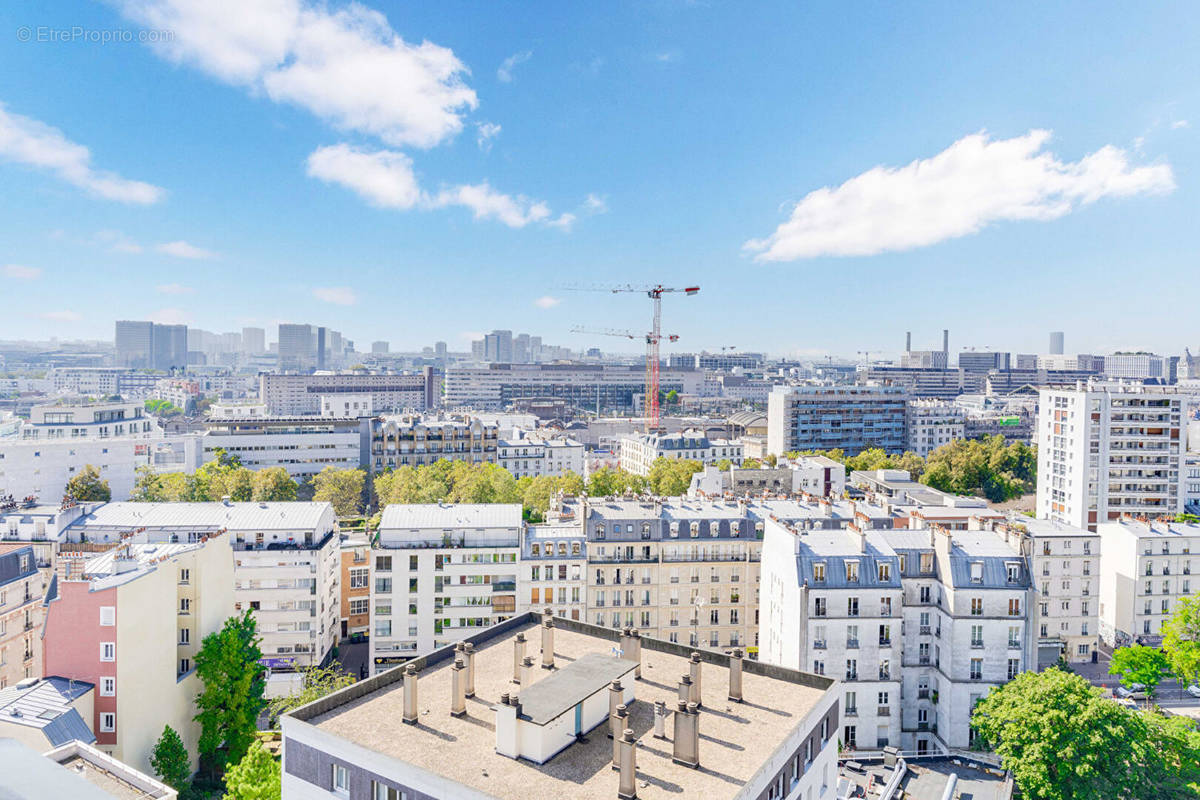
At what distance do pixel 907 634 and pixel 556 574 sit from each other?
19560 mm

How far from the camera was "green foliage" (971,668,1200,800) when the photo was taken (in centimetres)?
2948

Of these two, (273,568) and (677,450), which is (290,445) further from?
(273,568)

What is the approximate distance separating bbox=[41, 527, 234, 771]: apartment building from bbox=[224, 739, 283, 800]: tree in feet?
22.2

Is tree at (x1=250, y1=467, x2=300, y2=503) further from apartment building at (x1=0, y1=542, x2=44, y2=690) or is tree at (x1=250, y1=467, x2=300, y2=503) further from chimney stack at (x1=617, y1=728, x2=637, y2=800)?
chimney stack at (x1=617, y1=728, x2=637, y2=800)

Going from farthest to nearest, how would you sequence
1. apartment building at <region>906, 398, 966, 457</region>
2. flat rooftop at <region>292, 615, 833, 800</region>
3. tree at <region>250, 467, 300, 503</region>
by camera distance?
1. apartment building at <region>906, 398, 966, 457</region>
2. tree at <region>250, 467, 300, 503</region>
3. flat rooftop at <region>292, 615, 833, 800</region>

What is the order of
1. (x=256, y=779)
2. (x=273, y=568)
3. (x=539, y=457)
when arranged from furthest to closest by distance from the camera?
1. (x=539, y=457)
2. (x=273, y=568)
3. (x=256, y=779)

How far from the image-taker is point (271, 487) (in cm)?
7631

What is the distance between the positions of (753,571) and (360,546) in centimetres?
2678

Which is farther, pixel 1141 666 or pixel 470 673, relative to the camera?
pixel 1141 666

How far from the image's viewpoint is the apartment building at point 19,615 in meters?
35.1

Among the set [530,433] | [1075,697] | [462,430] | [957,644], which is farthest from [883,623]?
[530,433]

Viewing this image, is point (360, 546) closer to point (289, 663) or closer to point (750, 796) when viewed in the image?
point (289, 663)

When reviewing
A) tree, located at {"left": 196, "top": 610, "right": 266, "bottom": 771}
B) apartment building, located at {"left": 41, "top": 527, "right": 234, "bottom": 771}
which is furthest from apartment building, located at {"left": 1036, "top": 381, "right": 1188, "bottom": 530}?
apartment building, located at {"left": 41, "top": 527, "right": 234, "bottom": 771}

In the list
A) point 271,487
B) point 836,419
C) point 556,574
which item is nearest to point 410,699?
point 556,574
